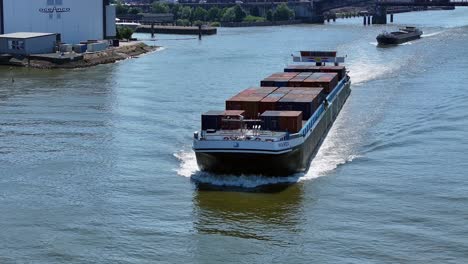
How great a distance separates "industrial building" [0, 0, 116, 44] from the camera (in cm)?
5003

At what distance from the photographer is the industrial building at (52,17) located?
50.0 metres

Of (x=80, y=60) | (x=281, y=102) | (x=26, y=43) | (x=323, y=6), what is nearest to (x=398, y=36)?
(x=80, y=60)

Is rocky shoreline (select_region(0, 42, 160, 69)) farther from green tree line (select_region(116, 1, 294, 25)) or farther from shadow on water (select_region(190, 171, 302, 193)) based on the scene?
green tree line (select_region(116, 1, 294, 25))

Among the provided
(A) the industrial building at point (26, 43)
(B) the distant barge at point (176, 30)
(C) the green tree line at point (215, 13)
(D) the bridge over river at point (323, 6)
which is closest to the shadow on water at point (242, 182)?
(A) the industrial building at point (26, 43)

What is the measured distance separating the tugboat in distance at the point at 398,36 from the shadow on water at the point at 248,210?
47445mm

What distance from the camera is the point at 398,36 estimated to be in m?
66.0

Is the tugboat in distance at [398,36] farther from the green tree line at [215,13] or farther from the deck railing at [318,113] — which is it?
the green tree line at [215,13]

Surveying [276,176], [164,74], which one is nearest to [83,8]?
[164,74]

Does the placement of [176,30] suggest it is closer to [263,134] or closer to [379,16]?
[379,16]

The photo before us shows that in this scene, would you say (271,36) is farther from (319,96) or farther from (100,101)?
(319,96)

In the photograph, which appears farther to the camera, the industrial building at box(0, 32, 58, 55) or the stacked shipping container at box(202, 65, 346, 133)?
the industrial building at box(0, 32, 58, 55)

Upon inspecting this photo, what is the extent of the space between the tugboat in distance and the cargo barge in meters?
41.1

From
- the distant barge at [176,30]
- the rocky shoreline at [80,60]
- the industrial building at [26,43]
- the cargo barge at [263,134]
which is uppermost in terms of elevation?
the distant barge at [176,30]

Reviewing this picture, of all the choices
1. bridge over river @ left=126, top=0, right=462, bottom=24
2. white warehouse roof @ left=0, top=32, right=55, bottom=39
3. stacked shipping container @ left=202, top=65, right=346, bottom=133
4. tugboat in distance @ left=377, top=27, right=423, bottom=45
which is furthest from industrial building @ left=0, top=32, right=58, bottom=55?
bridge over river @ left=126, top=0, right=462, bottom=24
